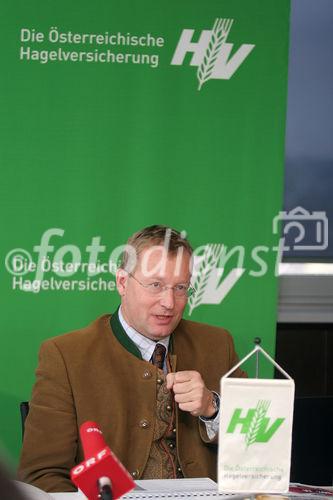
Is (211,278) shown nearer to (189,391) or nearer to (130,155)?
(130,155)

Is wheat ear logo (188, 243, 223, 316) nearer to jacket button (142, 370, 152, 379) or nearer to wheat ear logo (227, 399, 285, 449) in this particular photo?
jacket button (142, 370, 152, 379)

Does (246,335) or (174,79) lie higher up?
(174,79)

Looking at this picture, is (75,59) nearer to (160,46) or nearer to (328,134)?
(160,46)

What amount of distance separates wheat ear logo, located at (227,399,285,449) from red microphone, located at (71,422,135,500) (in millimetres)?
421

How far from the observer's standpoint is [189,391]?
251cm

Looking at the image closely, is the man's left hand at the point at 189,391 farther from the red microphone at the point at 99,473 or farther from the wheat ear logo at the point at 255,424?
the red microphone at the point at 99,473

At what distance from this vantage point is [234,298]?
12.9 ft

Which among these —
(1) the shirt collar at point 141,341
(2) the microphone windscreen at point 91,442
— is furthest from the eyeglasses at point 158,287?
(2) the microphone windscreen at point 91,442

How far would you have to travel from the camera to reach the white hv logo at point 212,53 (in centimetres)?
389

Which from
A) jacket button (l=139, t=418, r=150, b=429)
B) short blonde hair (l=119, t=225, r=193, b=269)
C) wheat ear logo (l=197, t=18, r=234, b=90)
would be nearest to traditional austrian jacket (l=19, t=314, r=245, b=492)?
jacket button (l=139, t=418, r=150, b=429)

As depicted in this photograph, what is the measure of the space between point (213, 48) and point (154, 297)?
155 cm

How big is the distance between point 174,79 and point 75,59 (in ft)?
1.39

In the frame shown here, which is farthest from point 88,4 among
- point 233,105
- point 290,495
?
point 290,495

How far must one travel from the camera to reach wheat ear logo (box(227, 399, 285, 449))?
68.9 inches
